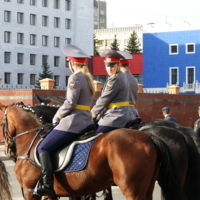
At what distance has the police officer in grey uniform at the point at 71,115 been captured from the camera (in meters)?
7.09

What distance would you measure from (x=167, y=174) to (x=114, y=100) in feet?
5.55

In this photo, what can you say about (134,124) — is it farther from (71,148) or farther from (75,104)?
(71,148)

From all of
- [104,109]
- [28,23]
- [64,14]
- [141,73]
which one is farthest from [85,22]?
[104,109]

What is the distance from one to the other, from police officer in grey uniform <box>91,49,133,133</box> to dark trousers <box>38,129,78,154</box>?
0.93m

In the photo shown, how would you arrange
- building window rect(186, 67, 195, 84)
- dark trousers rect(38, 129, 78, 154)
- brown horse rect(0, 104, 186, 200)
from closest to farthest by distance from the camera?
brown horse rect(0, 104, 186, 200), dark trousers rect(38, 129, 78, 154), building window rect(186, 67, 195, 84)

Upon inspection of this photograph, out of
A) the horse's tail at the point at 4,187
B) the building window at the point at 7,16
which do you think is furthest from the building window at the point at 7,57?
the horse's tail at the point at 4,187

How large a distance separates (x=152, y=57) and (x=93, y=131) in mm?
64281

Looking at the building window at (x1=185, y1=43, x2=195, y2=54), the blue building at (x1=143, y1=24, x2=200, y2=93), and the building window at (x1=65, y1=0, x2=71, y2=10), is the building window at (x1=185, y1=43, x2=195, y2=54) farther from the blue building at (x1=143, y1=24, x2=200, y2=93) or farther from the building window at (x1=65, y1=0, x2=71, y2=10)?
the building window at (x1=65, y1=0, x2=71, y2=10)

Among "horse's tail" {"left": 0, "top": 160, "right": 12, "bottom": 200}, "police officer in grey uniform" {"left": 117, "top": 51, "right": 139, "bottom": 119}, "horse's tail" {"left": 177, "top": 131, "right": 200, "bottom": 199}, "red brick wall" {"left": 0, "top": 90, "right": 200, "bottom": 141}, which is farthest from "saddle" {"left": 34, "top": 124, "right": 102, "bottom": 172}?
"red brick wall" {"left": 0, "top": 90, "right": 200, "bottom": 141}

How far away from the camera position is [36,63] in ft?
274

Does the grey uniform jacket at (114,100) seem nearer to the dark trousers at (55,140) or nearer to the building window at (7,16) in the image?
the dark trousers at (55,140)

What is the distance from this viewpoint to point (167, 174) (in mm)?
6746

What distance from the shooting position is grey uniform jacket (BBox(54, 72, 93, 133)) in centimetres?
719

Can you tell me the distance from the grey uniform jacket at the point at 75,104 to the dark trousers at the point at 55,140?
6 cm
